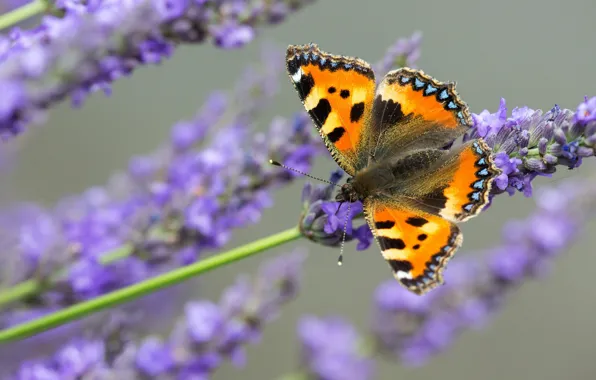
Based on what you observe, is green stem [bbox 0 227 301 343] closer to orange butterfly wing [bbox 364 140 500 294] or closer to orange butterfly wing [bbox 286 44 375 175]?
orange butterfly wing [bbox 364 140 500 294]

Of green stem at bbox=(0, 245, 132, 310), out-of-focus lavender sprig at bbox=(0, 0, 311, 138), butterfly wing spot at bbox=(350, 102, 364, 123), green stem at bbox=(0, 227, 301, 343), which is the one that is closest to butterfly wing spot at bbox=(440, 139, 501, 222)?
butterfly wing spot at bbox=(350, 102, 364, 123)

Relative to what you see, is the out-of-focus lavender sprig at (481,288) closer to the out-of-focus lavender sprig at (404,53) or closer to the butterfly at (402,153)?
the butterfly at (402,153)

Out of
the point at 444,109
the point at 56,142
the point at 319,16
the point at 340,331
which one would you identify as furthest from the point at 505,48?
the point at 444,109

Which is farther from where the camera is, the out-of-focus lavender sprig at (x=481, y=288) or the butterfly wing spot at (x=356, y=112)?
the out-of-focus lavender sprig at (x=481, y=288)

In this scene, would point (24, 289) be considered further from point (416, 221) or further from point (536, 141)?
point (536, 141)

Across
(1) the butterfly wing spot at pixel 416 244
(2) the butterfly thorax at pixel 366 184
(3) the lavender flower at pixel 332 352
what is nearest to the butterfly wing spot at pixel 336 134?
(2) the butterfly thorax at pixel 366 184

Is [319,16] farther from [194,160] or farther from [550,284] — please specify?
[194,160]

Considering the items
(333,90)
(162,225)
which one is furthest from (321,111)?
(162,225)

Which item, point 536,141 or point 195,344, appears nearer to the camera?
point 536,141
